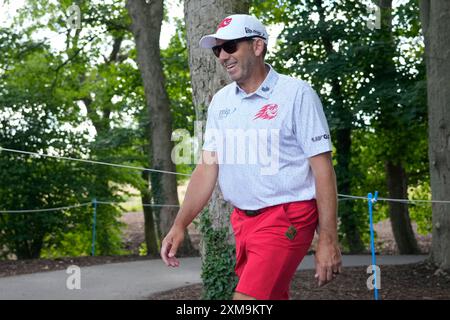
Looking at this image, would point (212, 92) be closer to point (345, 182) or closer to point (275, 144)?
point (275, 144)

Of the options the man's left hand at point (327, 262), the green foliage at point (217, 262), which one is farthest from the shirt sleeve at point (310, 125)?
the green foliage at point (217, 262)

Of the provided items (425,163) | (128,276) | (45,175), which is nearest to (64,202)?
(45,175)

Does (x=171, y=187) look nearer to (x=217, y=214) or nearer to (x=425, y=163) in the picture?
(x=425, y=163)

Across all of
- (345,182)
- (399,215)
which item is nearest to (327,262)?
(345,182)

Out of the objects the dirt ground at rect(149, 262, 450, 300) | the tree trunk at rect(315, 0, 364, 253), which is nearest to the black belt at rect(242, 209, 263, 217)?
the dirt ground at rect(149, 262, 450, 300)

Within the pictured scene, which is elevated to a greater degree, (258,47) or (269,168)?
(258,47)

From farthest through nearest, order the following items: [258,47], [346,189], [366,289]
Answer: [346,189] → [366,289] → [258,47]

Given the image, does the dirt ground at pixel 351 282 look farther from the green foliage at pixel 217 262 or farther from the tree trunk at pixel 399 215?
the tree trunk at pixel 399 215

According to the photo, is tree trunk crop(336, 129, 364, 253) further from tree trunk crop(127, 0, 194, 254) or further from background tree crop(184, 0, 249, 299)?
background tree crop(184, 0, 249, 299)

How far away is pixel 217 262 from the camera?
818 cm

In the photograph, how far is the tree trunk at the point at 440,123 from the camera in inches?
484

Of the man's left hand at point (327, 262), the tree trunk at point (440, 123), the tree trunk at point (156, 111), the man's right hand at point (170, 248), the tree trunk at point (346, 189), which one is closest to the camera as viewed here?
the man's left hand at point (327, 262)

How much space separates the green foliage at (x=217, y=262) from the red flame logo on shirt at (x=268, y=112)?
399 centimetres

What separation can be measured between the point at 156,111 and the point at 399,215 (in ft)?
24.6
